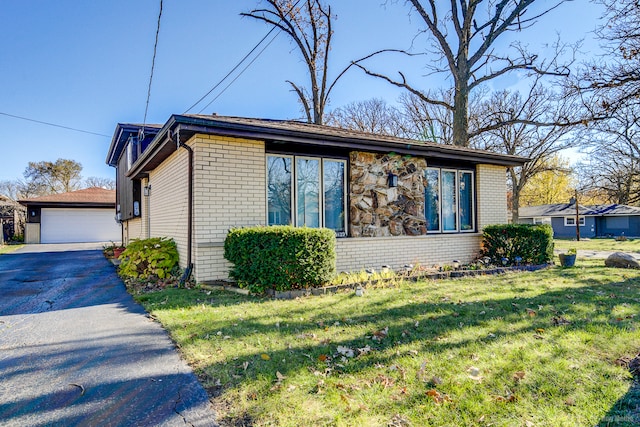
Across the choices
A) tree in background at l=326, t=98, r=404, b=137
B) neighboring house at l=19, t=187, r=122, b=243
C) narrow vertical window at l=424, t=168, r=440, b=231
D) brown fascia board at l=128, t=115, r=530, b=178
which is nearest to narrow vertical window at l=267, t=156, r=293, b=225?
brown fascia board at l=128, t=115, r=530, b=178

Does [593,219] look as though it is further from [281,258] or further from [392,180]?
[281,258]

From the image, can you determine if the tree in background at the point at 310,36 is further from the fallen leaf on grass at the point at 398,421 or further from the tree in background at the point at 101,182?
the tree in background at the point at 101,182

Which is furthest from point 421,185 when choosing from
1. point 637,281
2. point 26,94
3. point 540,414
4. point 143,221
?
point 26,94

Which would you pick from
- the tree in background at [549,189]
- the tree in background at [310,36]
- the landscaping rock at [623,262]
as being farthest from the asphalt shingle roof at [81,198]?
the tree in background at [549,189]

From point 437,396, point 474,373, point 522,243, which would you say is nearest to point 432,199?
point 522,243

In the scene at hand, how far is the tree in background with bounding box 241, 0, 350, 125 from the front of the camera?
17.1 m

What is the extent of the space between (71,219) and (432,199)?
2418cm

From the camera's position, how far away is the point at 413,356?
3186 mm

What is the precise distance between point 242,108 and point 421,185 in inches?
441

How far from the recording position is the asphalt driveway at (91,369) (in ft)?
7.64

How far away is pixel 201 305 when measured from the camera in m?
5.06

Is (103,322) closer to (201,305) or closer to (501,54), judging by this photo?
(201,305)

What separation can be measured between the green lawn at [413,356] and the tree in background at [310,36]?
15.2 metres

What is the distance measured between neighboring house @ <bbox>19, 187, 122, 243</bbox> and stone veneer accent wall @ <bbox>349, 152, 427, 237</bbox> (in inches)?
829
